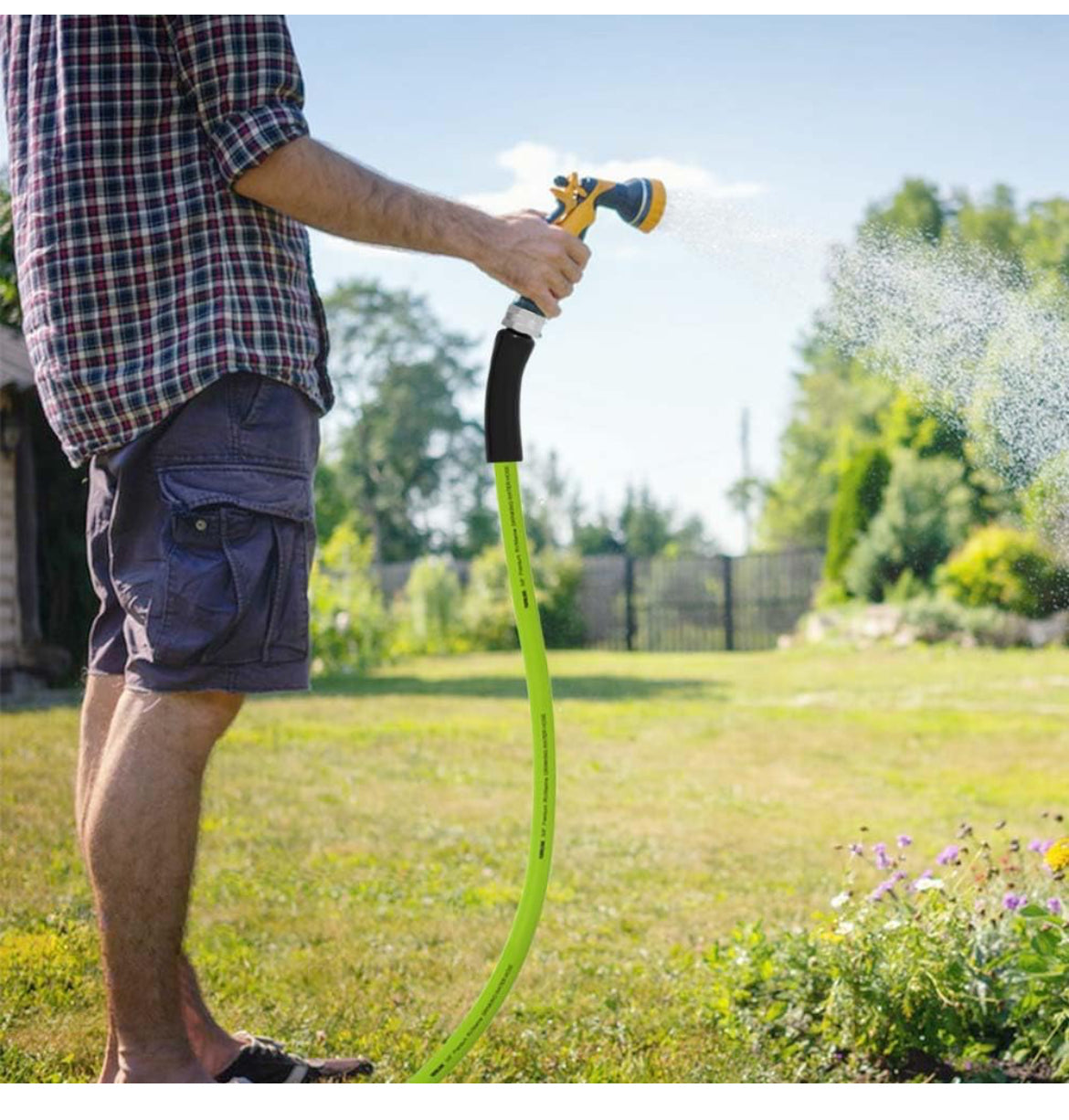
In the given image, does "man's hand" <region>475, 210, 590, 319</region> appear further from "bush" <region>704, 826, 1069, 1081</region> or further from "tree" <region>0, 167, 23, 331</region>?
"tree" <region>0, 167, 23, 331</region>

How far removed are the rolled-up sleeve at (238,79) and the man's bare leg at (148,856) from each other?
0.54 meters

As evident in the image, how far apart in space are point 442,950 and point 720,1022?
64 cm

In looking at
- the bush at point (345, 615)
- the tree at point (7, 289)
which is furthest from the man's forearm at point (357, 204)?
the bush at point (345, 615)

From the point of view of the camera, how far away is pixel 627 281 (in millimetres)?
5023

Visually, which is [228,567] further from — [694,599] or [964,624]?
[694,599]

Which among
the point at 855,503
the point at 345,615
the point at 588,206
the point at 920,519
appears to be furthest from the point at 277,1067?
the point at 855,503

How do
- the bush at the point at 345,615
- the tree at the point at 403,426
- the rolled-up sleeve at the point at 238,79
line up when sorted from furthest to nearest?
1. the tree at the point at 403,426
2. the bush at the point at 345,615
3. the rolled-up sleeve at the point at 238,79

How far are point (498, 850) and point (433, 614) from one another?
29.7ft

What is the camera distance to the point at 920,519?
12156 millimetres

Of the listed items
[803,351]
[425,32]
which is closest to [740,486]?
[803,351]

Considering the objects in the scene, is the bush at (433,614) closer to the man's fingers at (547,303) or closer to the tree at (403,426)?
the tree at (403,426)

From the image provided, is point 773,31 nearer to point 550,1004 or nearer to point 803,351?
point 550,1004

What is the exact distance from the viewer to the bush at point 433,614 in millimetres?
12242

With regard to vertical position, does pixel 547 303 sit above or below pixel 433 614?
above
